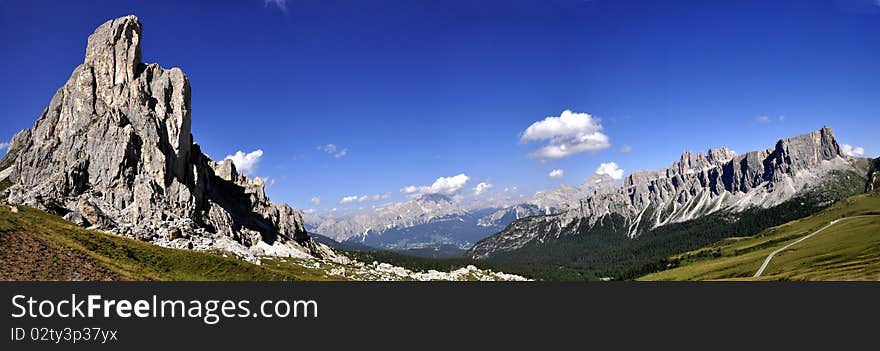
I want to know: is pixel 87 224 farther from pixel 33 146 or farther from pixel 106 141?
pixel 33 146

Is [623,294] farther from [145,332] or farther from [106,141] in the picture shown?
[106,141]

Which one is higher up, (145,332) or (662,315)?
(145,332)

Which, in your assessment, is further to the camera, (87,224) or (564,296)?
(87,224)

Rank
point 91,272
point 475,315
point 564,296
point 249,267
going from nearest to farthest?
point 475,315
point 564,296
point 91,272
point 249,267

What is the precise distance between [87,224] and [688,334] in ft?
570

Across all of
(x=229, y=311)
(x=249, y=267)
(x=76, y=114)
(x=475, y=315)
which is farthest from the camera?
(x=76, y=114)

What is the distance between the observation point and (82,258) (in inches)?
2566

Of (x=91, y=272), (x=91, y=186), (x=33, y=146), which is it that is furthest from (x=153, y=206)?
(x=91, y=272)

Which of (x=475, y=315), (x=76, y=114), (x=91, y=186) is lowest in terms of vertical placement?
(x=475, y=315)

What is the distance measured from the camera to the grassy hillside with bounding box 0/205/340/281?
57.8 meters

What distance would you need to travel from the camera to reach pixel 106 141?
7244 inches

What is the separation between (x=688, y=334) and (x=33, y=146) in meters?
228

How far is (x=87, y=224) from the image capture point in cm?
15288

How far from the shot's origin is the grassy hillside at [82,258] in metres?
57.8
